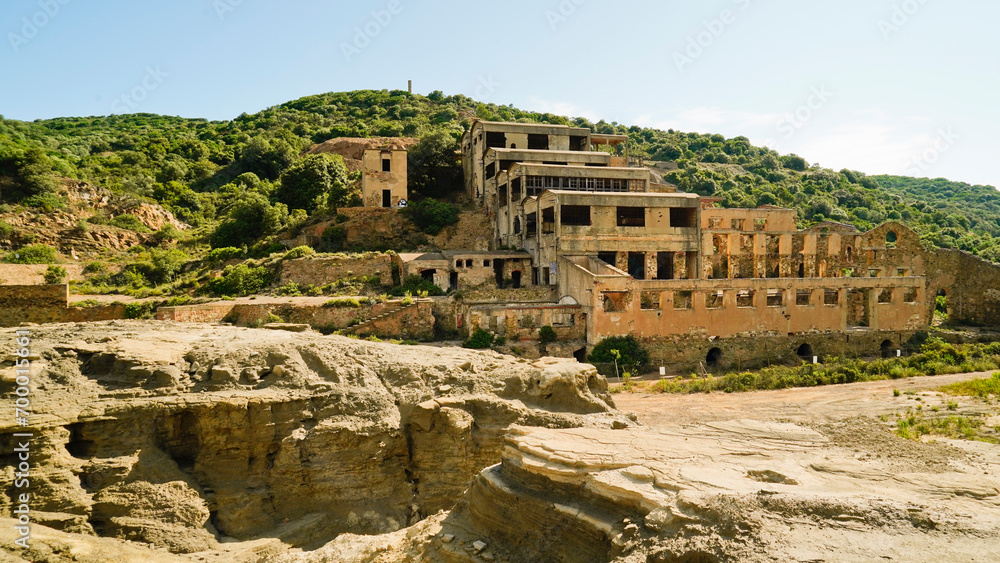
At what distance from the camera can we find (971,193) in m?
113

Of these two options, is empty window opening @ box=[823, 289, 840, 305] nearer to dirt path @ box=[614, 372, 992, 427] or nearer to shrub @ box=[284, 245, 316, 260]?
dirt path @ box=[614, 372, 992, 427]

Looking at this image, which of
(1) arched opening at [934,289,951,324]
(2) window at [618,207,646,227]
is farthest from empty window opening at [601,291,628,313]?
(1) arched opening at [934,289,951,324]

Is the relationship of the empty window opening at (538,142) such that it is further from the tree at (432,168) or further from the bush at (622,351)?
the bush at (622,351)

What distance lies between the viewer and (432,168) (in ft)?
152

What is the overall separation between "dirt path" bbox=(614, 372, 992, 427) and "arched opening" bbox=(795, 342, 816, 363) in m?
5.46

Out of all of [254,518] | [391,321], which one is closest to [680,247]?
[391,321]

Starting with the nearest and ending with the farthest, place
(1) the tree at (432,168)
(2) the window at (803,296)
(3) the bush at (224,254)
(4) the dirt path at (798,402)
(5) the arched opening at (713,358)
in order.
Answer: (4) the dirt path at (798,402), (5) the arched opening at (713,358), (2) the window at (803,296), (3) the bush at (224,254), (1) the tree at (432,168)

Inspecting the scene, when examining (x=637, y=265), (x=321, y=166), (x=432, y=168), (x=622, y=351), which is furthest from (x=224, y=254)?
(x=637, y=265)

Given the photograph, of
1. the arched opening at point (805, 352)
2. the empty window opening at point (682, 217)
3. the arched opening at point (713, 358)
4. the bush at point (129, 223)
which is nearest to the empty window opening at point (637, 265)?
the empty window opening at point (682, 217)

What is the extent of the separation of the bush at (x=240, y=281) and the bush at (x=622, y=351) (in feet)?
57.0

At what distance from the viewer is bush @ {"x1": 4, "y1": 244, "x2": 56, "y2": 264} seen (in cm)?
3288

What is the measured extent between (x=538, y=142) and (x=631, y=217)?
502 inches

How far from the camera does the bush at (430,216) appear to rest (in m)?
38.6

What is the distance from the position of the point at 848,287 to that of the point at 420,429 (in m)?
26.5
